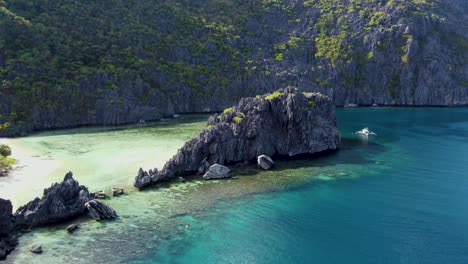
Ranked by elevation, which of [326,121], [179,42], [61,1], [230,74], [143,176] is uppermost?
[61,1]

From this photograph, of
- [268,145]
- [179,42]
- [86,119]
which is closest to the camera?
[268,145]

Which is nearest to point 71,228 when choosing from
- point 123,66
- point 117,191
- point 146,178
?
point 117,191

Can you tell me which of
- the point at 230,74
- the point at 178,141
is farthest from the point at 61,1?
the point at 178,141

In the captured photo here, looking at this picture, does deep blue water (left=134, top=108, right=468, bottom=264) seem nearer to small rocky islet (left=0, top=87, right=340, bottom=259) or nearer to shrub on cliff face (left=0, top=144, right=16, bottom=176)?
small rocky islet (left=0, top=87, right=340, bottom=259)

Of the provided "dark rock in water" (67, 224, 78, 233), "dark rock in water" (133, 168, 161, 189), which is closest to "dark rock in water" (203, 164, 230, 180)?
"dark rock in water" (133, 168, 161, 189)

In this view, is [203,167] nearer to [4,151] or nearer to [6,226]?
[6,226]

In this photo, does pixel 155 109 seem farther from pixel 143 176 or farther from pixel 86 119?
pixel 143 176
